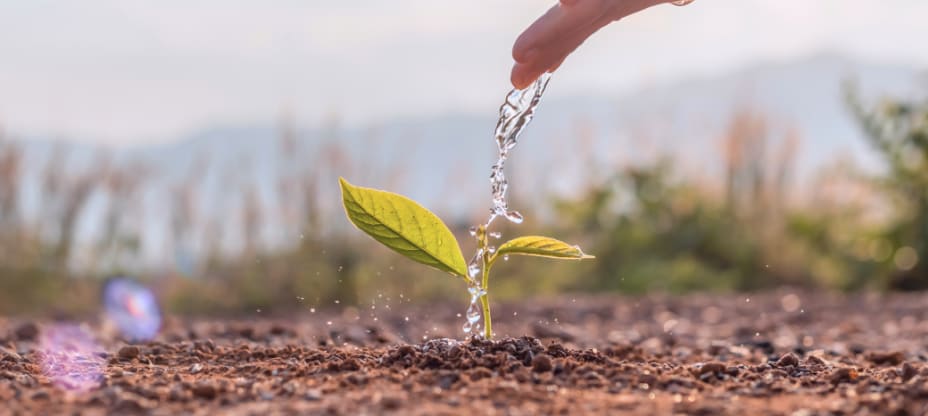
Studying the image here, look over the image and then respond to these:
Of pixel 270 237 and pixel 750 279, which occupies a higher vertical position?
pixel 270 237

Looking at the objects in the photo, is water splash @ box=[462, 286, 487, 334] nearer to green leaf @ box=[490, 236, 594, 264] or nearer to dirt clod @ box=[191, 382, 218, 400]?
green leaf @ box=[490, 236, 594, 264]

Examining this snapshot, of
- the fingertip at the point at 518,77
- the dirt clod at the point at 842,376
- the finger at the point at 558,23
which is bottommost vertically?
the dirt clod at the point at 842,376

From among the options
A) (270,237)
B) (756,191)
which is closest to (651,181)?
(756,191)

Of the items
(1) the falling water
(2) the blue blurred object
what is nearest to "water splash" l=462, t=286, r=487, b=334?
(1) the falling water

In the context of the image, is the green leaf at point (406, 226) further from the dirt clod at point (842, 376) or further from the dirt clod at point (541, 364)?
the dirt clod at point (842, 376)

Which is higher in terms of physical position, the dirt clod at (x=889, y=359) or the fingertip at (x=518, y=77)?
the fingertip at (x=518, y=77)

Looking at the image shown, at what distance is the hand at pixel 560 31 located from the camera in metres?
2.11

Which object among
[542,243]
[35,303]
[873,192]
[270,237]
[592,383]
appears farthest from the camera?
[873,192]

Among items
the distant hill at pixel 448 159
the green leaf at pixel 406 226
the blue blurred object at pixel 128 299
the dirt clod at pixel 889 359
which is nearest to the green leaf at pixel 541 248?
the green leaf at pixel 406 226

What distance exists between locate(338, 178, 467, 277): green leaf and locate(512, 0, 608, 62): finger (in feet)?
1.35

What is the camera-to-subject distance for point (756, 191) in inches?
405

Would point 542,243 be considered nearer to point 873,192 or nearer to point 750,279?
point 750,279

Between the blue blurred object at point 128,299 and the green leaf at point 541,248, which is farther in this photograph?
the blue blurred object at point 128,299

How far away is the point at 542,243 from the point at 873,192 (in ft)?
26.8
